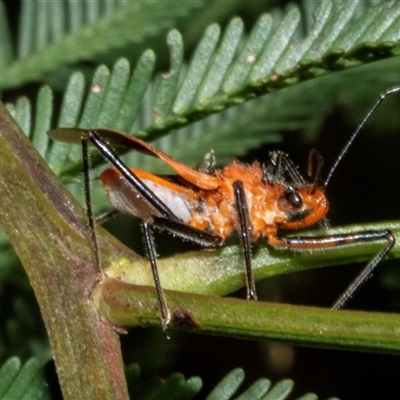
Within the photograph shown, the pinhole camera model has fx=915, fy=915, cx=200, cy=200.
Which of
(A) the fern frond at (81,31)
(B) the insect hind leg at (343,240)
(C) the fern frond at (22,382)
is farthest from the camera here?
(A) the fern frond at (81,31)

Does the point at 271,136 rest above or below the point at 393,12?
below

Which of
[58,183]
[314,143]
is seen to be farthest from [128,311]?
[314,143]

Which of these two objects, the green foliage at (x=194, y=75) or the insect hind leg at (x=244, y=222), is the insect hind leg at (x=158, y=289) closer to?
the insect hind leg at (x=244, y=222)

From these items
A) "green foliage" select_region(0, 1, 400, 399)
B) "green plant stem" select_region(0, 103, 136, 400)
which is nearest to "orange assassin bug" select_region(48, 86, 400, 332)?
"green foliage" select_region(0, 1, 400, 399)

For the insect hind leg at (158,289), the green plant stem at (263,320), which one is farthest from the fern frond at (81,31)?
the green plant stem at (263,320)

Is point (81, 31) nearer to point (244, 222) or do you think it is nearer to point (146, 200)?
point (146, 200)

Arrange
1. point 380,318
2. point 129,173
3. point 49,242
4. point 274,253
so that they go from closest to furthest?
point 380,318 → point 49,242 → point 274,253 → point 129,173

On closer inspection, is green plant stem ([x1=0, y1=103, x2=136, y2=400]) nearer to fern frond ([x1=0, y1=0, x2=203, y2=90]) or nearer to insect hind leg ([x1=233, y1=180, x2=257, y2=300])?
insect hind leg ([x1=233, y1=180, x2=257, y2=300])

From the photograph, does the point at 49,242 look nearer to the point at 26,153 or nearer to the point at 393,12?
the point at 26,153
